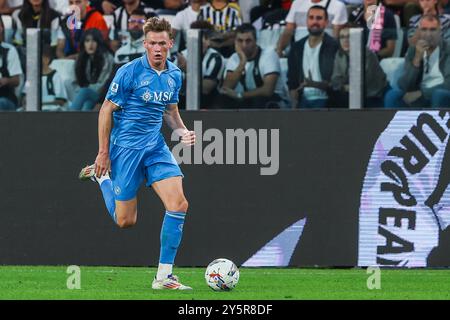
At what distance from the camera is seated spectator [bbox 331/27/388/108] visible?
13453 mm

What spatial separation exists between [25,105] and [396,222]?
170 inches

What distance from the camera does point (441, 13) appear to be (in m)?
14.5

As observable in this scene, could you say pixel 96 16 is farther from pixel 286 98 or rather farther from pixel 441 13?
pixel 441 13

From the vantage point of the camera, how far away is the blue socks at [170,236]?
10.8 meters

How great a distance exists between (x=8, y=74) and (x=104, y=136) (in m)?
3.51

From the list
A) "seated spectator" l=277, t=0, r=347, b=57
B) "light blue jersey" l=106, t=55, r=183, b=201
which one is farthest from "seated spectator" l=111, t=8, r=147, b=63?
"light blue jersey" l=106, t=55, r=183, b=201

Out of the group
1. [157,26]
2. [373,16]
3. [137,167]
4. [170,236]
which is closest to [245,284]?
[170,236]

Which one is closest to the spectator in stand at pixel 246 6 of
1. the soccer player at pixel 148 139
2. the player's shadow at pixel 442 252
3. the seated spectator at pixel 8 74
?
the seated spectator at pixel 8 74

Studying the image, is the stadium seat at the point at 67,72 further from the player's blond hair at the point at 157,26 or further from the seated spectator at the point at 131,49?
the player's blond hair at the point at 157,26

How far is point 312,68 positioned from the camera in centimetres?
1365

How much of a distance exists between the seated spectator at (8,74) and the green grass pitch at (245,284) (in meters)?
1.87

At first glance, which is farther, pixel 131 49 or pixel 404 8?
pixel 404 8

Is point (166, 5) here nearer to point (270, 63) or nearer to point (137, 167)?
point (270, 63)
